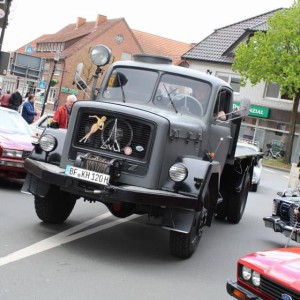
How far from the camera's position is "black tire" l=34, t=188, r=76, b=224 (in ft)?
24.4

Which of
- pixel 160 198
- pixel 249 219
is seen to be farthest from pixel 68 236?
pixel 249 219

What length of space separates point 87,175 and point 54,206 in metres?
1.44

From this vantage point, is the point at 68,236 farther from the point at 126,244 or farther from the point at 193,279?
the point at 193,279

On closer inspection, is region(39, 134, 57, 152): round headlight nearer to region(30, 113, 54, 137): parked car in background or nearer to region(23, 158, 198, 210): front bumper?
region(23, 158, 198, 210): front bumper

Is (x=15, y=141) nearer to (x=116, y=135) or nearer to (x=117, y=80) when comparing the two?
(x=117, y=80)

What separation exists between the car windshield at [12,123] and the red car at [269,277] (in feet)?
25.4

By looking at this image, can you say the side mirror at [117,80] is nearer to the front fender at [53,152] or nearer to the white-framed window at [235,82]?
the front fender at [53,152]

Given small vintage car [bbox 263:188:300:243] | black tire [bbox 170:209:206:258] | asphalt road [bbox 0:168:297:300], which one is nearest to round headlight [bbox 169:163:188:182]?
black tire [bbox 170:209:206:258]

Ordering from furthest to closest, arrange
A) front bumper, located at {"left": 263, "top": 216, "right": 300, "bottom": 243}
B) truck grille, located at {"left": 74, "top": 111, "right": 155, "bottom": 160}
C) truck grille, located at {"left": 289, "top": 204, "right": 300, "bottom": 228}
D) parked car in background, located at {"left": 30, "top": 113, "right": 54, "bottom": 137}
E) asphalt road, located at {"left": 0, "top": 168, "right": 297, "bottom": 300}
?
parked car in background, located at {"left": 30, "top": 113, "right": 54, "bottom": 137} → truck grille, located at {"left": 289, "top": 204, "right": 300, "bottom": 228} → front bumper, located at {"left": 263, "top": 216, "right": 300, "bottom": 243} → truck grille, located at {"left": 74, "top": 111, "right": 155, "bottom": 160} → asphalt road, located at {"left": 0, "top": 168, "right": 297, "bottom": 300}

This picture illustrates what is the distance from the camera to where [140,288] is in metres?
5.41

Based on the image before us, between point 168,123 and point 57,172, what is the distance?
1406mm

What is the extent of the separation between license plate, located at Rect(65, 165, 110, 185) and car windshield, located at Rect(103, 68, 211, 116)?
1562 mm

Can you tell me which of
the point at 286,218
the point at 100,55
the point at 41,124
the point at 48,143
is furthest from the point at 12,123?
the point at 286,218

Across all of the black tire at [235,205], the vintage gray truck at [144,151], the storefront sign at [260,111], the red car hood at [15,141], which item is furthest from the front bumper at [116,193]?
the storefront sign at [260,111]
